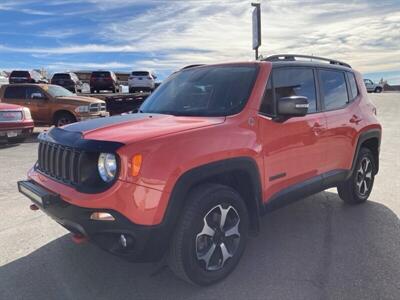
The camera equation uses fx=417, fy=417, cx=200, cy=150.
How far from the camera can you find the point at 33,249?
4.18 m

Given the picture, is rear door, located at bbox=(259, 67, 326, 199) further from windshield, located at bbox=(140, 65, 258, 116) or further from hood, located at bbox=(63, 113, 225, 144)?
hood, located at bbox=(63, 113, 225, 144)

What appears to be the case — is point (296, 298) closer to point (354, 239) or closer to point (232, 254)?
point (232, 254)

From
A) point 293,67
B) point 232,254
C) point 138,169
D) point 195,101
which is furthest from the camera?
point 293,67

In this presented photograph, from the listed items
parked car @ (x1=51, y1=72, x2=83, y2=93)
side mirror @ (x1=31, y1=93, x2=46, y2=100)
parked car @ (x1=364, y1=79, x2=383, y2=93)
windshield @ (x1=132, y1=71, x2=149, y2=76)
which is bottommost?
parked car @ (x1=364, y1=79, x2=383, y2=93)

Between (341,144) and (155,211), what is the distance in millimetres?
2815

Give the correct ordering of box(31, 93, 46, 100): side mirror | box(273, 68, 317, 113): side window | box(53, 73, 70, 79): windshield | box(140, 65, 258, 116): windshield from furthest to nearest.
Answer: box(53, 73, 70, 79): windshield < box(31, 93, 46, 100): side mirror < box(273, 68, 317, 113): side window < box(140, 65, 258, 116): windshield

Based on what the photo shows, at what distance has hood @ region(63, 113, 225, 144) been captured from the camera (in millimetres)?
3127

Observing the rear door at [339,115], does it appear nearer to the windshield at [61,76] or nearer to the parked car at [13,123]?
the parked car at [13,123]

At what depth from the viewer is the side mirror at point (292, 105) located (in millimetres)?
3781

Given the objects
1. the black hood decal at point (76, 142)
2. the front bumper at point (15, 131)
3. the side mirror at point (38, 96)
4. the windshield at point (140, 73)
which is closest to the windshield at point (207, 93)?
the black hood decal at point (76, 142)

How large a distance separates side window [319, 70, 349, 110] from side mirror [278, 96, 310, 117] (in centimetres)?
106

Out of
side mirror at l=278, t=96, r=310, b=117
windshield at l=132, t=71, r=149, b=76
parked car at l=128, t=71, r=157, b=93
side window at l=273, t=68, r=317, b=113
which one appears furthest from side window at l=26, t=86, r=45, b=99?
windshield at l=132, t=71, r=149, b=76

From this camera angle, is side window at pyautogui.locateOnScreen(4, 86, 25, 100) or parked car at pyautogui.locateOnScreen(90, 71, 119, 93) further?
parked car at pyautogui.locateOnScreen(90, 71, 119, 93)

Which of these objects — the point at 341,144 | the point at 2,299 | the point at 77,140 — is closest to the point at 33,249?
the point at 2,299
